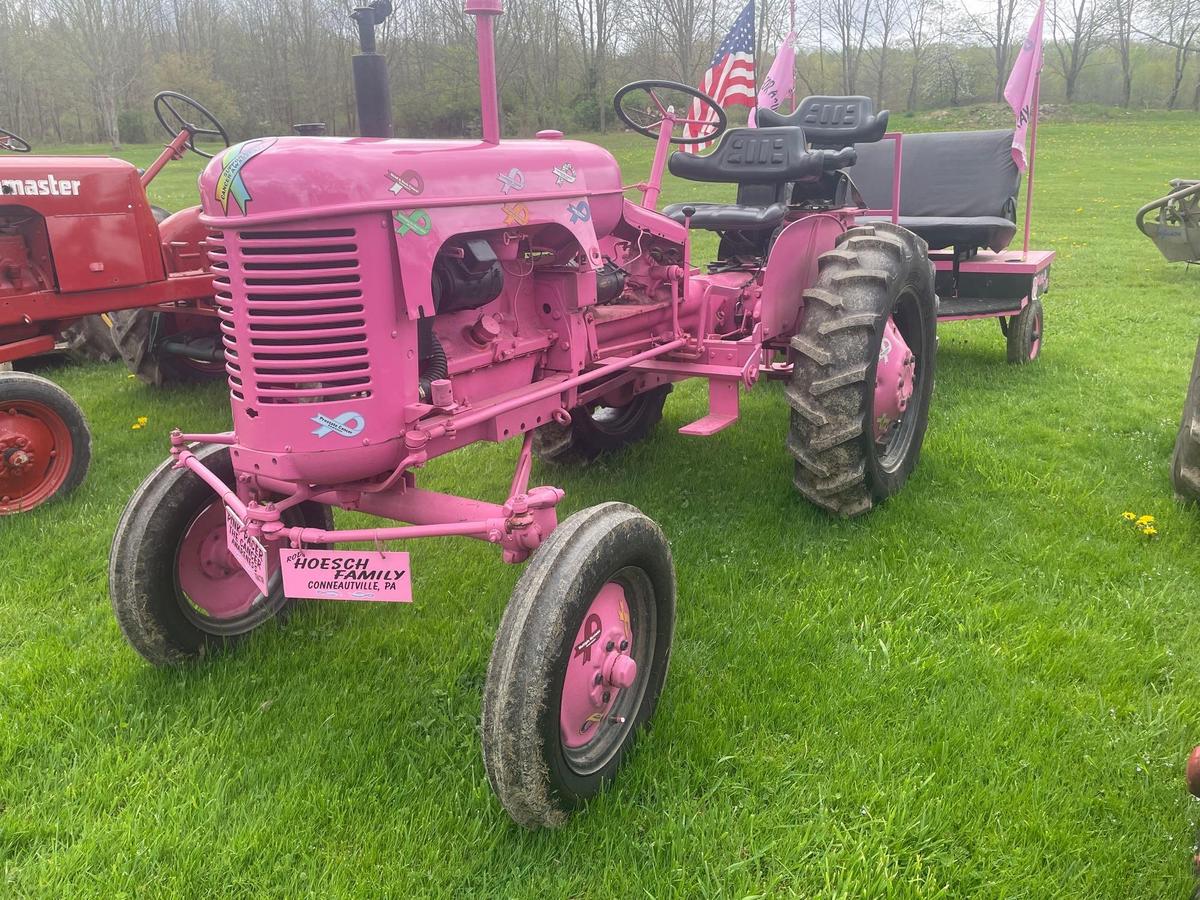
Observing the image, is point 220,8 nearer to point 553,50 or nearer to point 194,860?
point 553,50

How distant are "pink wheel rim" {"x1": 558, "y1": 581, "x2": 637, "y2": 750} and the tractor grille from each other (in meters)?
0.85

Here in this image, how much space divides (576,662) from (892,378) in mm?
2317

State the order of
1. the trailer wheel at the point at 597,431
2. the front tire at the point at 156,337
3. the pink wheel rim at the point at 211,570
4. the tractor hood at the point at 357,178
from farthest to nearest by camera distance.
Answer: the front tire at the point at 156,337 < the trailer wheel at the point at 597,431 < the pink wheel rim at the point at 211,570 < the tractor hood at the point at 357,178

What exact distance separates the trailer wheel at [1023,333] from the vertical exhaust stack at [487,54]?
16.1 feet

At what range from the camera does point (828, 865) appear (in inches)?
84.6

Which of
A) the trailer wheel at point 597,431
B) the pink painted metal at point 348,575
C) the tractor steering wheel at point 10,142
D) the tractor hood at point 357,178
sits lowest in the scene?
the trailer wheel at point 597,431

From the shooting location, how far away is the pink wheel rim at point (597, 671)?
7.68 ft

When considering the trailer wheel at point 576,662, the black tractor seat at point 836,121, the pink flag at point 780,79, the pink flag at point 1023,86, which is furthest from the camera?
the pink flag at point 780,79

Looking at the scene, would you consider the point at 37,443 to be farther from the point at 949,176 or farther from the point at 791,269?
the point at 949,176

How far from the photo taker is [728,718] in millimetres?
2670

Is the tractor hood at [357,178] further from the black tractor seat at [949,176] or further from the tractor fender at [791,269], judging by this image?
the black tractor seat at [949,176]

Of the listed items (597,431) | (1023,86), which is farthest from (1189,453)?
(1023,86)

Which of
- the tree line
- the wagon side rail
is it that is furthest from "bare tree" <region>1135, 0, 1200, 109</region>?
the wagon side rail

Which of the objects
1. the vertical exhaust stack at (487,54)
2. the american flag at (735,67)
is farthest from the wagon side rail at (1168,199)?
the vertical exhaust stack at (487,54)
